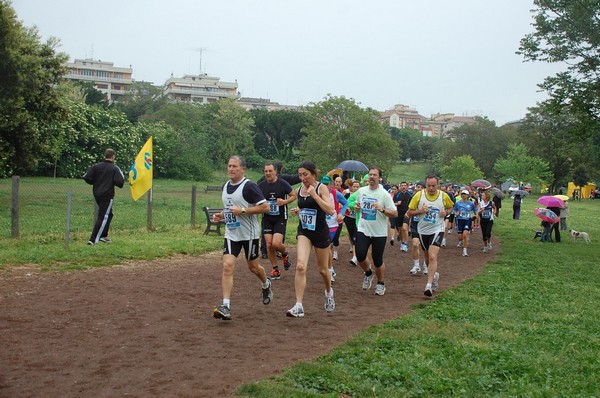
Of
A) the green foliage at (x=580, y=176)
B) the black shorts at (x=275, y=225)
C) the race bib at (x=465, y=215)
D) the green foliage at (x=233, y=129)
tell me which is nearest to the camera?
the black shorts at (x=275, y=225)

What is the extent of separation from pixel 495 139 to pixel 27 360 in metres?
94.5

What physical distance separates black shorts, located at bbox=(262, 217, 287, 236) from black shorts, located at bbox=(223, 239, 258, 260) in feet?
9.65

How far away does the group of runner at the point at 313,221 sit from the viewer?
26.9 feet

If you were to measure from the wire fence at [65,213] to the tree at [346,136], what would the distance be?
1141 inches

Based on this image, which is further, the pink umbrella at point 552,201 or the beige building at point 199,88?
the beige building at point 199,88

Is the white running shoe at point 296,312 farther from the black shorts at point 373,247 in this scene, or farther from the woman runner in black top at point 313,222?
the black shorts at point 373,247

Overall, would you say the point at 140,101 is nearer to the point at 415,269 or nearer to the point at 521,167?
the point at 521,167

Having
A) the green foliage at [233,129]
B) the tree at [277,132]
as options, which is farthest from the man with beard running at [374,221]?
the tree at [277,132]

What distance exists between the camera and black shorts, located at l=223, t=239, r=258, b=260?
8.19 metres

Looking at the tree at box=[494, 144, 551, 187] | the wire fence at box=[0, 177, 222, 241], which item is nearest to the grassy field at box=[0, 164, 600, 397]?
the wire fence at box=[0, 177, 222, 241]

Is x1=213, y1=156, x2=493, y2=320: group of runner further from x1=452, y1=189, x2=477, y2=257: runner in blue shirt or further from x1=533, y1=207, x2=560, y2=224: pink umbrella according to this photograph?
x1=533, y1=207, x2=560, y2=224: pink umbrella

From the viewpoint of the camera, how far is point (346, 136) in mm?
59875

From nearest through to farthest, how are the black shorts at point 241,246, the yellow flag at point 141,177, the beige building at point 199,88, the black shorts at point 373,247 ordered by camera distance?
the black shorts at point 241,246 < the black shorts at point 373,247 < the yellow flag at point 141,177 < the beige building at point 199,88

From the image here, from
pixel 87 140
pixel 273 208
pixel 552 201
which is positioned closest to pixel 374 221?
pixel 273 208
